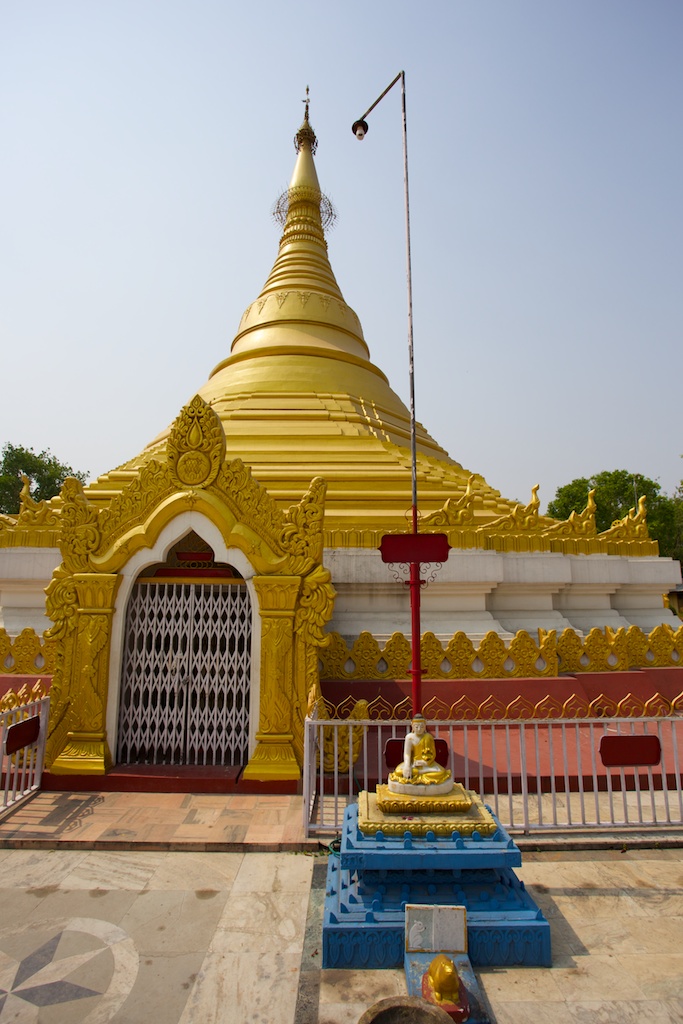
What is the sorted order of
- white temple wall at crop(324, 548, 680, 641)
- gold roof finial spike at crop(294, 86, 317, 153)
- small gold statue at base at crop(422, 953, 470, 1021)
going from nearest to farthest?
1. small gold statue at base at crop(422, 953, 470, 1021)
2. white temple wall at crop(324, 548, 680, 641)
3. gold roof finial spike at crop(294, 86, 317, 153)

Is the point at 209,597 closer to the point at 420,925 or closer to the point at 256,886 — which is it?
the point at 256,886

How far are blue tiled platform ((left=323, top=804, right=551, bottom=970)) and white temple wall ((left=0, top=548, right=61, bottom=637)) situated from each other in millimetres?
7578

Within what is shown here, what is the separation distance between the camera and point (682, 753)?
7859 mm

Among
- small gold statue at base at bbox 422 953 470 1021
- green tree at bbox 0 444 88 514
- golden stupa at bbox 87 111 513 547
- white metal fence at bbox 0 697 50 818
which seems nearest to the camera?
small gold statue at base at bbox 422 953 470 1021

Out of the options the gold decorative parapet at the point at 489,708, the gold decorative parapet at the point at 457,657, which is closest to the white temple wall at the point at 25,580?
the gold decorative parapet at the point at 457,657

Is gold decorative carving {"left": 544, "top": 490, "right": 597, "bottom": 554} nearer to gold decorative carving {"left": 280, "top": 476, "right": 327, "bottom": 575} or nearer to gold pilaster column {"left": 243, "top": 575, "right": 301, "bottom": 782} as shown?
gold decorative carving {"left": 280, "top": 476, "right": 327, "bottom": 575}

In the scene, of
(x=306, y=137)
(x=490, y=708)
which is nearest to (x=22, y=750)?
(x=490, y=708)

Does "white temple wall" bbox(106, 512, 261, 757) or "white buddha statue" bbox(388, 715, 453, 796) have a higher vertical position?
"white temple wall" bbox(106, 512, 261, 757)

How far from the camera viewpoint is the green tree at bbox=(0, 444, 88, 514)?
39.5m

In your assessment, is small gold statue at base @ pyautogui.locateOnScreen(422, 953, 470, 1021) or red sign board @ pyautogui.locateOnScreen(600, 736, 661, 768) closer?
small gold statue at base @ pyautogui.locateOnScreen(422, 953, 470, 1021)

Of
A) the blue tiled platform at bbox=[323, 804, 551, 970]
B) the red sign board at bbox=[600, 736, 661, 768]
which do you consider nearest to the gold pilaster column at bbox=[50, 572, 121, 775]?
the blue tiled platform at bbox=[323, 804, 551, 970]

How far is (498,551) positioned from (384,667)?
342cm

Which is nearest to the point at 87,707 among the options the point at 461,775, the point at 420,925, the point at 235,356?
the point at 461,775

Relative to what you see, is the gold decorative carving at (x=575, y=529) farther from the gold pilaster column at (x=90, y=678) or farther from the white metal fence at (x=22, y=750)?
the white metal fence at (x=22, y=750)
